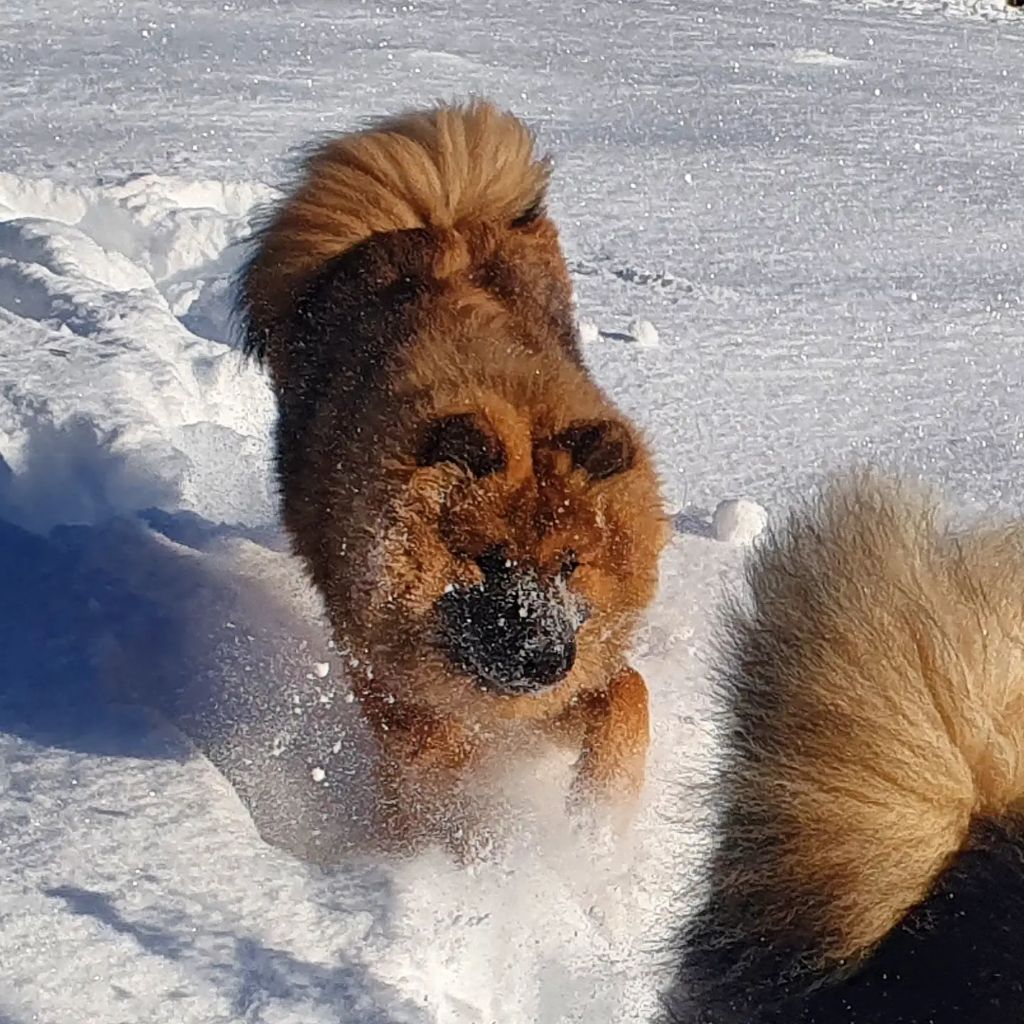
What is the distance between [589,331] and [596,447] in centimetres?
312

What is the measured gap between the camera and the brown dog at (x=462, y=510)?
3.67 m

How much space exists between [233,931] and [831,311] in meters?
5.35

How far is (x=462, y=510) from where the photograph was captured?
12.1ft

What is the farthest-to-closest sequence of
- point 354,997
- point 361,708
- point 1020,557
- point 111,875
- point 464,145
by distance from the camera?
point 464,145
point 361,708
point 111,875
point 354,997
point 1020,557

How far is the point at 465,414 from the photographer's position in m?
3.70

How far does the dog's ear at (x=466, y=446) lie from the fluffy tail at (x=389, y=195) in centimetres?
119

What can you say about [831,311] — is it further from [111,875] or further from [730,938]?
[730,938]

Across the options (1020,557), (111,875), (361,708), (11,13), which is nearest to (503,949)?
(111,875)

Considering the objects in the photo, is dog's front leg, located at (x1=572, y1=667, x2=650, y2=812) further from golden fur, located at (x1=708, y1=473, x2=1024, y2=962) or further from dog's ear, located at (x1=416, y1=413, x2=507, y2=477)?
golden fur, located at (x1=708, y1=473, x2=1024, y2=962)

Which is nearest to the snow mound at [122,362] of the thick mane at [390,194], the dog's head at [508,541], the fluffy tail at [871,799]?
the thick mane at [390,194]

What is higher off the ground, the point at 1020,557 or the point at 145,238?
the point at 1020,557

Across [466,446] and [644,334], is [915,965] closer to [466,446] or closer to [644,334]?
[466,446]

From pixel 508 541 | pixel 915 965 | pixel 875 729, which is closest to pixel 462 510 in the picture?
pixel 508 541

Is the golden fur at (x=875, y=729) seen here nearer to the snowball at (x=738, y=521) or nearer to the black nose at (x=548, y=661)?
the black nose at (x=548, y=661)
